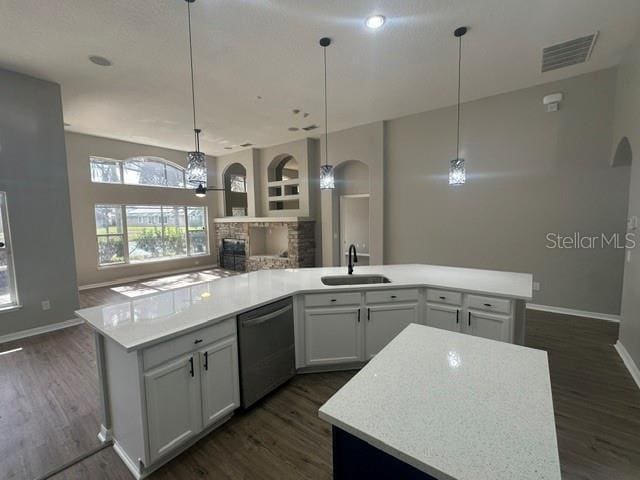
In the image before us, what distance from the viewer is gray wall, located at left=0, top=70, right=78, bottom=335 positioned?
3648mm

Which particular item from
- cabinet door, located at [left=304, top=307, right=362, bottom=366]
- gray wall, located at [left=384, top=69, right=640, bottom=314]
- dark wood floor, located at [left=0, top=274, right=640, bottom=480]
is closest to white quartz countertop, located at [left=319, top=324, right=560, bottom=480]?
dark wood floor, located at [left=0, top=274, right=640, bottom=480]

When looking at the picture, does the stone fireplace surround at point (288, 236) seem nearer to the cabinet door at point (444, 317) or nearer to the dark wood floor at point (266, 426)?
the dark wood floor at point (266, 426)

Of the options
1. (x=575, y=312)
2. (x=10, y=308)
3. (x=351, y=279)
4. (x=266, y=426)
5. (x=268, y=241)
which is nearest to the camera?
(x=266, y=426)

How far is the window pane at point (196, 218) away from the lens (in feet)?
27.4

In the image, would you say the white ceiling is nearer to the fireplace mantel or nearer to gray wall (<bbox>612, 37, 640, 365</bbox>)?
gray wall (<bbox>612, 37, 640, 365</bbox>)

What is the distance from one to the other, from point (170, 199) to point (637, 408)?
8734 mm

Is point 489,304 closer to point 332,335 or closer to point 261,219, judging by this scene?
point 332,335

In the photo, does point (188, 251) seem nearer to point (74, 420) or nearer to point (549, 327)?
point (74, 420)

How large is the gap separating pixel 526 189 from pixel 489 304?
9.57ft

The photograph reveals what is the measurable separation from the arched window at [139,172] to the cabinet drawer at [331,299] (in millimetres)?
6409

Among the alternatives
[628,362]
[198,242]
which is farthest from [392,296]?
[198,242]

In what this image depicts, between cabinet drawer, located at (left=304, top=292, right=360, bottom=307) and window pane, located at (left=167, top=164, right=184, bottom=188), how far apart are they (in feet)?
22.2

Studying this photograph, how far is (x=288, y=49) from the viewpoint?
320 centimetres

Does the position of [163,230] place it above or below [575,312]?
above
